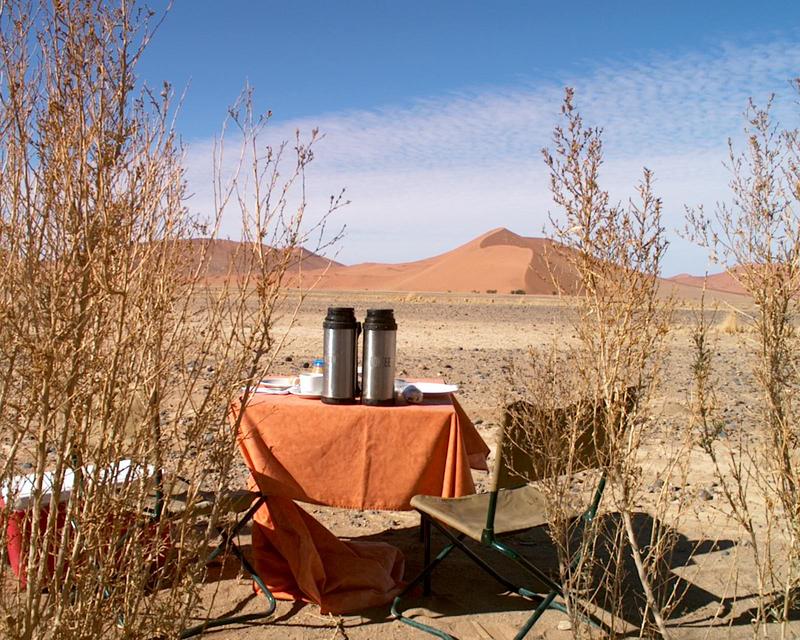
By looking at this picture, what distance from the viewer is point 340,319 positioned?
3.04 meters

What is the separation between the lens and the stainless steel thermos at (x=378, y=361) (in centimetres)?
300

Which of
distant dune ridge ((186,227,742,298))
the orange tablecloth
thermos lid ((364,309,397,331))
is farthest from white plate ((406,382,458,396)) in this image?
distant dune ridge ((186,227,742,298))

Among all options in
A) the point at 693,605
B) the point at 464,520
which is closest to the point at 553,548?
the point at 693,605

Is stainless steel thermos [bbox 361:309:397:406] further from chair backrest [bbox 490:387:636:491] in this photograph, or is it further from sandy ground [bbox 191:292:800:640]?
chair backrest [bbox 490:387:636:491]

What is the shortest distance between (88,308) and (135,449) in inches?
14.7

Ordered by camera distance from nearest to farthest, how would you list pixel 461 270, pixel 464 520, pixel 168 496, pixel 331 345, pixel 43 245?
1. pixel 43 245
2. pixel 168 496
3. pixel 464 520
4. pixel 331 345
5. pixel 461 270

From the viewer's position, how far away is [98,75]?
1.71 metres

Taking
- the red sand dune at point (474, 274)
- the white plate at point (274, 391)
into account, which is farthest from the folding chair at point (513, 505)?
the red sand dune at point (474, 274)

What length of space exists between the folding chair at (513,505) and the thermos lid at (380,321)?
626mm

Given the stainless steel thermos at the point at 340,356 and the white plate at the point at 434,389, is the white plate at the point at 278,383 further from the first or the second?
the white plate at the point at 434,389

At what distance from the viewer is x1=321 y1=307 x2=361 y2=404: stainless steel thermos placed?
302 centimetres

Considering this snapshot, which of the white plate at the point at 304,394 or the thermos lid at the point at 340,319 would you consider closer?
the thermos lid at the point at 340,319

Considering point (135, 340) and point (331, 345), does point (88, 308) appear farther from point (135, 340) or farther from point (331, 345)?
point (331, 345)

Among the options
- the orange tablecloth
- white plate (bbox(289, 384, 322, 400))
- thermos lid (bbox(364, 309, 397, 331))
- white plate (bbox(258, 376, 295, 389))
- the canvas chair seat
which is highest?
thermos lid (bbox(364, 309, 397, 331))
